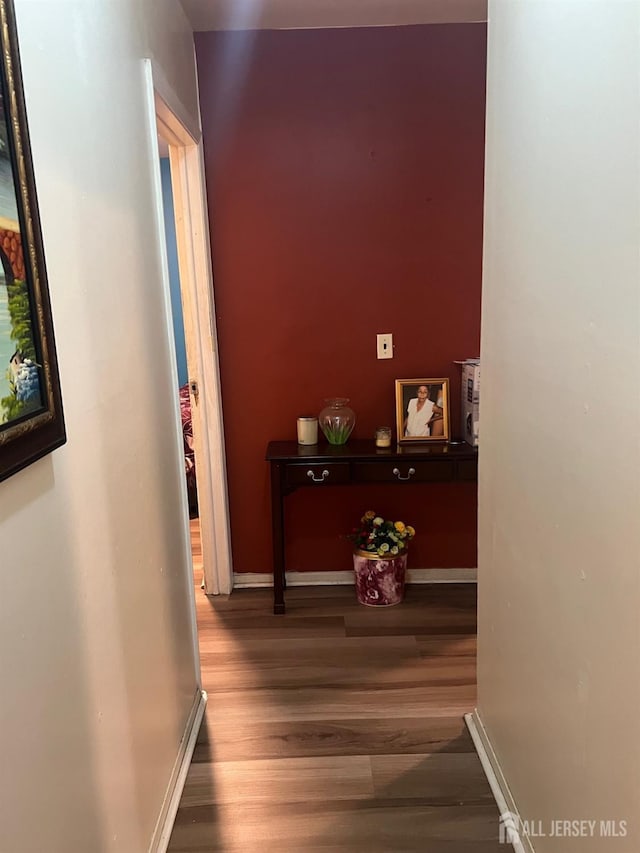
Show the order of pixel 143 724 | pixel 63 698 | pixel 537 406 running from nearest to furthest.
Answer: pixel 63 698 → pixel 537 406 → pixel 143 724

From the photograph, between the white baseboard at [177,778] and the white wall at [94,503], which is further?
the white baseboard at [177,778]

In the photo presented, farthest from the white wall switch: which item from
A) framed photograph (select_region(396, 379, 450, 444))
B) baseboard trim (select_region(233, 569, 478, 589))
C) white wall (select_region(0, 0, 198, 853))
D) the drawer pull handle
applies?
white wall (select_region(0, 0, 198, 853))

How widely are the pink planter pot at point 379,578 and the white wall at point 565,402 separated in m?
1.09

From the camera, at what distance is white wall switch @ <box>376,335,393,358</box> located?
3.00m

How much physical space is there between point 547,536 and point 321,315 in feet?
5.92

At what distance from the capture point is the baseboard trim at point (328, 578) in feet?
10.6

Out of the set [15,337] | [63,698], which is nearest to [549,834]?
[63,698]

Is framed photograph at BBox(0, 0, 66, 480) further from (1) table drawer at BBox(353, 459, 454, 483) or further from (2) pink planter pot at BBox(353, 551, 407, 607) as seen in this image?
(2) pink planter pot at BBox(353, 551, 407, 607)

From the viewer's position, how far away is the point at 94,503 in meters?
1.30

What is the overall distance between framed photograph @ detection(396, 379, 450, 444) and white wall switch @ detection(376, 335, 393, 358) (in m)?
0.15

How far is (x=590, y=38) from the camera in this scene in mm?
1143

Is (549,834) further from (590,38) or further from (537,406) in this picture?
(590,38)

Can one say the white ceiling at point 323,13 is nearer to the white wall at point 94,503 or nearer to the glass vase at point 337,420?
the white wall at point 94,503

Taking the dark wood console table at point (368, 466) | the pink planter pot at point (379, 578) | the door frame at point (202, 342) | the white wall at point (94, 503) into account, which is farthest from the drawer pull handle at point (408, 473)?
the white wall at point (94, 503)
